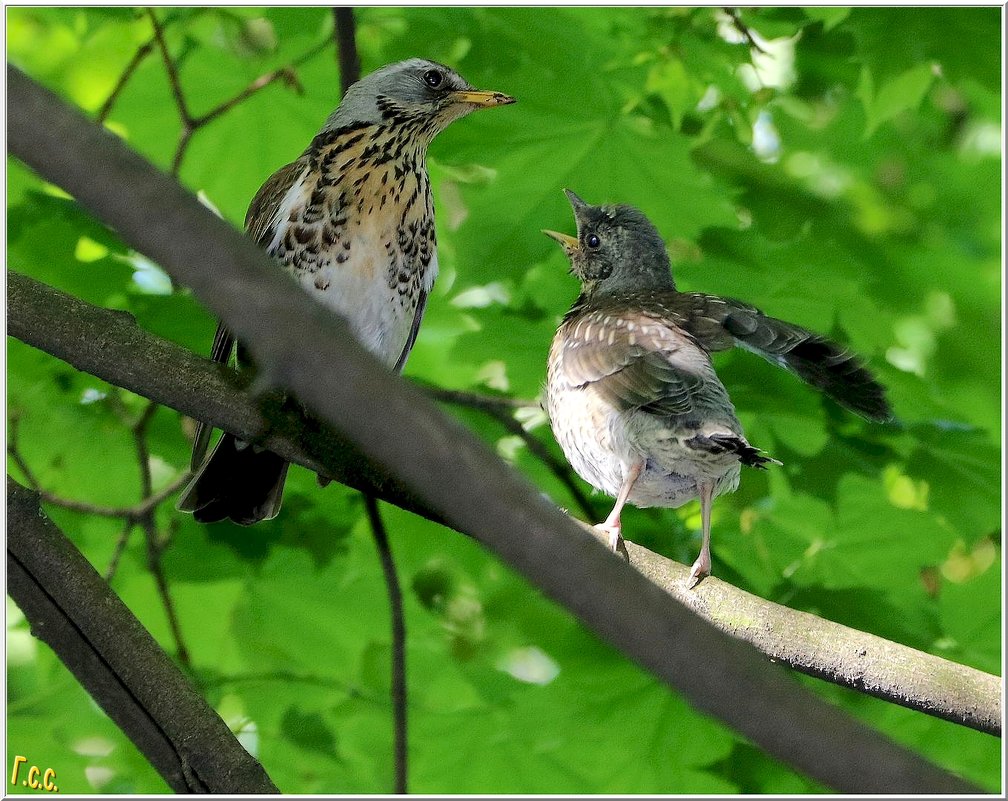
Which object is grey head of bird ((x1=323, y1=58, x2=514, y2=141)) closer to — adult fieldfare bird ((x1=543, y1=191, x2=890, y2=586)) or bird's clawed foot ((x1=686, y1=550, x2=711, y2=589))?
adult fieldfare bird ((x1=543, y1=191, x2=890, y2=586))

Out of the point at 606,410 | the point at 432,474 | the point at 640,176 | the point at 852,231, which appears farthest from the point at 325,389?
the point at 852,231

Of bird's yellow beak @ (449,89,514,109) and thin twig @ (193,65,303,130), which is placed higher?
thin twig @ (193,65,303,130)

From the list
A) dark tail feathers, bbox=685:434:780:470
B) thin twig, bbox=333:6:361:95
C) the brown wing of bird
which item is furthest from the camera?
thin twig, bbox=333:6:361:95

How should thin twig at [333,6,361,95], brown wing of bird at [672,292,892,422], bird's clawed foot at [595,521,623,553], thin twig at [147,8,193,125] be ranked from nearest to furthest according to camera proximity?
brown wing of bird at [672,292,892,422] → bird's clawed foot at [595,521,623,553] → thin twig at [333,6,361,95] → thin twig at [147,8,193,125]

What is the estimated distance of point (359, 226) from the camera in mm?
2158

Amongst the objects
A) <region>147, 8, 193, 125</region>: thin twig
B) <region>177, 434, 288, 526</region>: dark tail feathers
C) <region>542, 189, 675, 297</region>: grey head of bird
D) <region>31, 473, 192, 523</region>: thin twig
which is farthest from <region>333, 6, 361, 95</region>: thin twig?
<region>31, 473, 192, 523</region>: thin twig

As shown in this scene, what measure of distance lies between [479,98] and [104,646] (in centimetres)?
125

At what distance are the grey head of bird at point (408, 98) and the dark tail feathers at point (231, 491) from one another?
728 mm

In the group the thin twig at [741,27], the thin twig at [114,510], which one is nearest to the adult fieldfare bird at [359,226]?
the thin twig at [114,510]

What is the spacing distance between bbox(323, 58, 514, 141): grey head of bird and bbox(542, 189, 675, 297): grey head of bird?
0.34 metres

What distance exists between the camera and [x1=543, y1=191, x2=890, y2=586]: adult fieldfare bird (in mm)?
1492

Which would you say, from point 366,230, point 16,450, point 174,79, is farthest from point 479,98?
point 16,450

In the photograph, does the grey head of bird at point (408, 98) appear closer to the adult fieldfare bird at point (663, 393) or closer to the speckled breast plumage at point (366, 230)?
the speckled breast plumage at point (366, 230)

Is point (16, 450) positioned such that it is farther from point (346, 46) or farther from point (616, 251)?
point (616, 251)
